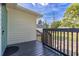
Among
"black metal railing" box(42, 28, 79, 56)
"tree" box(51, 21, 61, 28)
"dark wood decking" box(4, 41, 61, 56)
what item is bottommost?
"dark wood decking" box(4, 41, 61, 56)

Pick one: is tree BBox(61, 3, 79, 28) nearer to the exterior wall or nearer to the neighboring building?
the neighboring building

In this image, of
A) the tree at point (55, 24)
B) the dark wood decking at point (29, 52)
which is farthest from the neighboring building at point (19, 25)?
the tree at point (55, 24)

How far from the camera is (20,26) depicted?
10.5m

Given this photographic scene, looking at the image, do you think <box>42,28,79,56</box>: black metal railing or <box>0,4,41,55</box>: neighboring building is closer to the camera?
<box>42,28,79,56</box>: black metal railing

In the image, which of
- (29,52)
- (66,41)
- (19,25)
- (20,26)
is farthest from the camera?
(20,26)

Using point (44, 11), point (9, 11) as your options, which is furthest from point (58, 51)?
point (9, 11)

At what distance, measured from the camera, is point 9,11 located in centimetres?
963

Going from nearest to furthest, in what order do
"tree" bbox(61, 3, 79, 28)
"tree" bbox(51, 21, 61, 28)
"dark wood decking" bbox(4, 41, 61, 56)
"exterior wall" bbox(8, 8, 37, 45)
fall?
"dark wood decking" bbox(4, 41, 61, 56) → "tree" bbox(61, 3, 79, 28) → "tree" bbox(51, 21, 61, 28) → "exterior wall" bbox(8, 8, 37, 45)

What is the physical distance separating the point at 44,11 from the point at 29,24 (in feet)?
11.5

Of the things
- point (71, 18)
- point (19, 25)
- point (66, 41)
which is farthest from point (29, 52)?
point (19, 25)

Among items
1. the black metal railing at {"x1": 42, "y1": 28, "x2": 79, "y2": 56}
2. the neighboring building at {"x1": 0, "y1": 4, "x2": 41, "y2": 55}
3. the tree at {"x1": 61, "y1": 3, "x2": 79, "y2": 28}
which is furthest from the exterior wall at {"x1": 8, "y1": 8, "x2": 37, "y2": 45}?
the tree at {"x1": 61, "y1": 3, "x2": 79, "y2": 28}

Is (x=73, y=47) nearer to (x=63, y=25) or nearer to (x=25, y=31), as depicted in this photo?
(x=63, y=25)

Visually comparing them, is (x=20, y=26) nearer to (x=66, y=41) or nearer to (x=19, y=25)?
(x=19, y=25)

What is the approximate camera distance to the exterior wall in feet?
31.8
